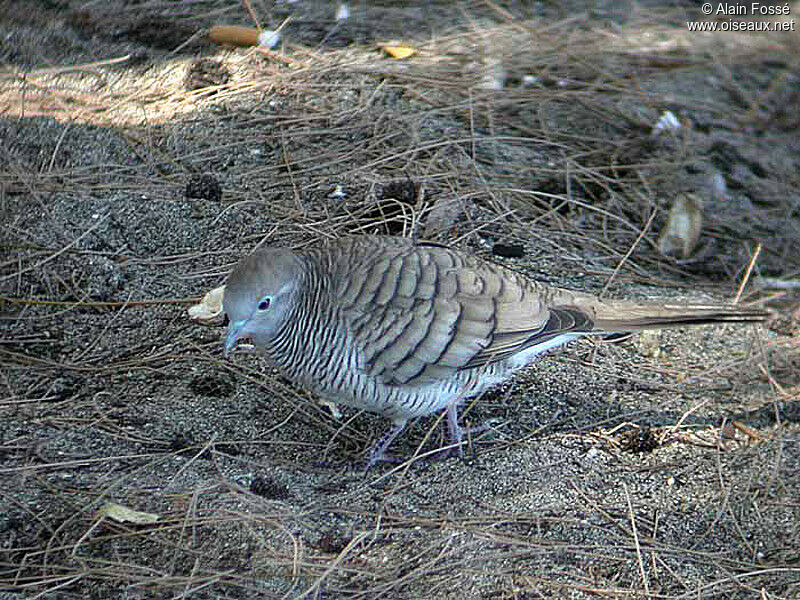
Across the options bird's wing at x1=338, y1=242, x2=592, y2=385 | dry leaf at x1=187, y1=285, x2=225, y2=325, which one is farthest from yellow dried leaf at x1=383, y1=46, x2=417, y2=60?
bird's wing at x1=338, y1=242, x2=592, y2=385

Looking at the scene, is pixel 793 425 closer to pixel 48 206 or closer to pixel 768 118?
pixel 768 118

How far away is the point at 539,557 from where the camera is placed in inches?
126

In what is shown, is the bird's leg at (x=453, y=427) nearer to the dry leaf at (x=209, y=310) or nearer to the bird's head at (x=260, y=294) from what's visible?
the bird's head at (x=260, y=294)

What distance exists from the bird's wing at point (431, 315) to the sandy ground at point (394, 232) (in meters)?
0.43

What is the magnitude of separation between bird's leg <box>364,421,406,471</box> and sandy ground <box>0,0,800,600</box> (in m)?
0.11

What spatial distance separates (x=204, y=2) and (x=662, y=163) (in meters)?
3.15

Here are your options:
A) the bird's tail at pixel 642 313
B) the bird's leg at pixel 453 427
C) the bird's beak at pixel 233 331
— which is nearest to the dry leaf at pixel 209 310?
the bird's beak at pixel 233 331

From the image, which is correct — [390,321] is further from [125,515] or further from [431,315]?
[125,515]

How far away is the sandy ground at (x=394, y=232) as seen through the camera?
3.17 m

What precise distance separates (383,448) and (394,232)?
131 cm

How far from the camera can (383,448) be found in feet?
12.5

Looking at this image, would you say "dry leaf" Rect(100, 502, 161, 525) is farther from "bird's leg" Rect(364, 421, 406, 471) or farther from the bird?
"bird's leg" Rect(364, 421, 406, 471)

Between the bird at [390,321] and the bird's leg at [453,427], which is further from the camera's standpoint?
the bird's leg at [453,427]

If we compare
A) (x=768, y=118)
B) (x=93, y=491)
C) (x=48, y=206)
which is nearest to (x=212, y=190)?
(x=48, y=206)
